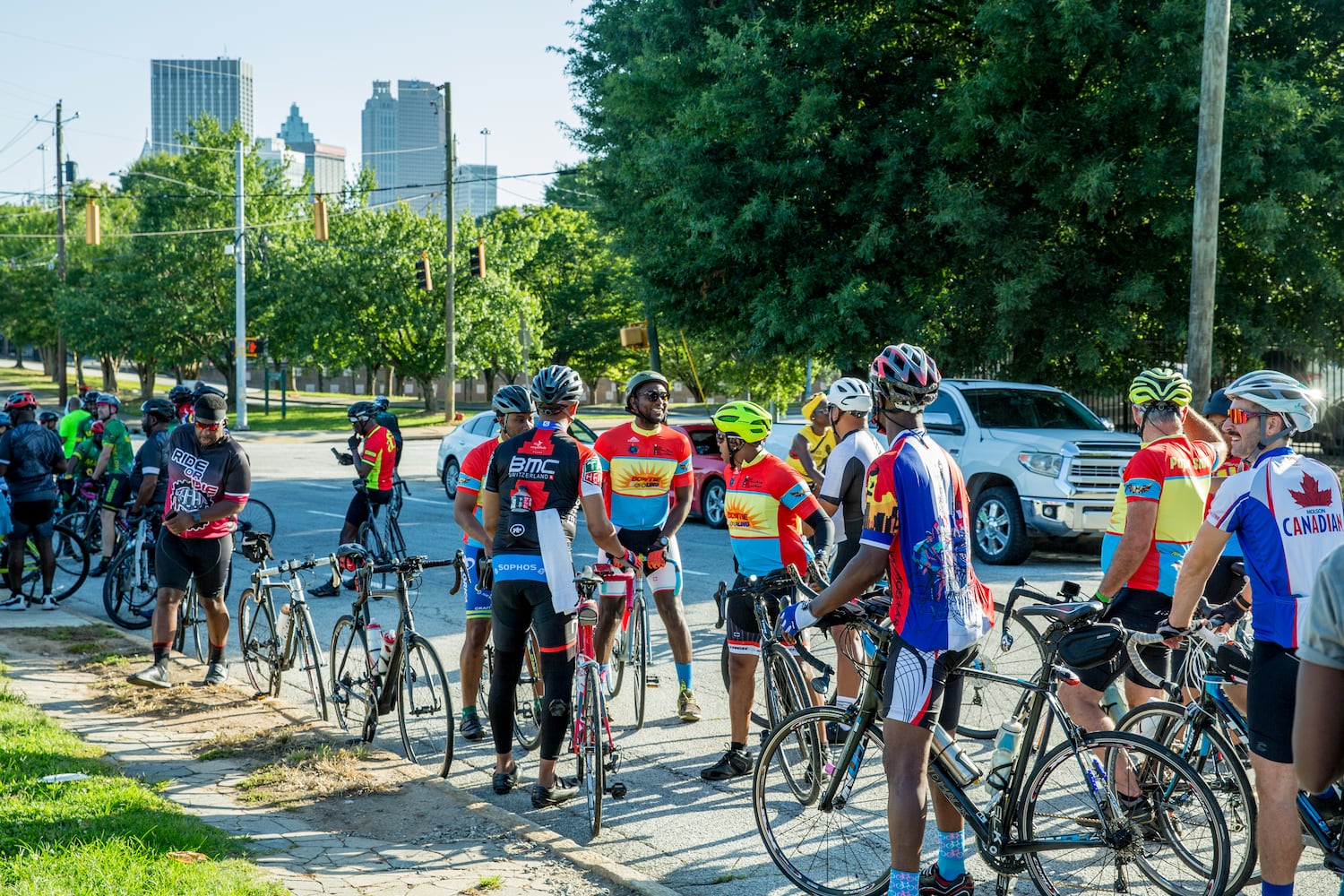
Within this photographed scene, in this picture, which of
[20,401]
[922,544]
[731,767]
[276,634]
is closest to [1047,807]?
[922,544]

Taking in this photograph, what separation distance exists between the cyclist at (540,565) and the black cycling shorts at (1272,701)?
2923 millimetres

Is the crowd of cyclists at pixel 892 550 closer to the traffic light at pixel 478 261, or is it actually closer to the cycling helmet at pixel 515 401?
the cycling helmet at pixel 515 401

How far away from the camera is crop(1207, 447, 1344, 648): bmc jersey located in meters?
4.00

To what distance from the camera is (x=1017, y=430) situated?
1384 cm

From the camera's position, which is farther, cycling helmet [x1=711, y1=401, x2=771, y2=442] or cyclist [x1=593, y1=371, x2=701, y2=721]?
cyclist [x1=593, y1=371, x2=701, y2=721]

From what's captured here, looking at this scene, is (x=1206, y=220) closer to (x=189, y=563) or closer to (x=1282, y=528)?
(x=1282, y=528)

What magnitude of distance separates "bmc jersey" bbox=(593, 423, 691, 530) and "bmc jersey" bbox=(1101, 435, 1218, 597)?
276 cm

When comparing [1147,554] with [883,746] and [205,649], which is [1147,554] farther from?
[205,649]

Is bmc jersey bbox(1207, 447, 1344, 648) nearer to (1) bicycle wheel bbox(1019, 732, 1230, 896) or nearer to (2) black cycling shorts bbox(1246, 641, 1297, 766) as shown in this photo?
(2) black cycling shorts bbox(1246, 641, 1297, 766)

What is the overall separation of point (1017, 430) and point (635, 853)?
9.63 m

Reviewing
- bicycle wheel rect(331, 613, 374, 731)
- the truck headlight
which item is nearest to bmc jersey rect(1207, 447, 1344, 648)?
bicycle wheel rect(331, 613, 374, 731)

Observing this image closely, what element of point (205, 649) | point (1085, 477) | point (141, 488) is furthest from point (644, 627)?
point (1085, 477)

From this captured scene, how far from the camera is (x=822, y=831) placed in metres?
4.98

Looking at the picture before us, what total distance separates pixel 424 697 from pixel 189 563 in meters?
2.71
